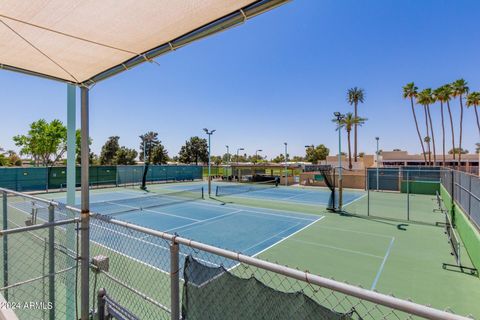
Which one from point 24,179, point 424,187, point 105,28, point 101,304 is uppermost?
point 105,28

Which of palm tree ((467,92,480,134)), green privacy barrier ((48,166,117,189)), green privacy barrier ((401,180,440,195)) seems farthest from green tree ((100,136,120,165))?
palm tree ((467,92,480,134))

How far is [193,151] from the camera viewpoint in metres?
73.8

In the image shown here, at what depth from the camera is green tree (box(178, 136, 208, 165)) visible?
2889 inches

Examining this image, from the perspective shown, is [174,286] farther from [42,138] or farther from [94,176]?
[42,138]

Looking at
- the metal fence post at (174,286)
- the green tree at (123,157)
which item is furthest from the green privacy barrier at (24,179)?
the green tree at (123,157)

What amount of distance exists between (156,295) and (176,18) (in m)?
5.95

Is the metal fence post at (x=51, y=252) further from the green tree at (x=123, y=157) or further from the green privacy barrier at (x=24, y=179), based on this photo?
the green tree at (x=123, y=157)

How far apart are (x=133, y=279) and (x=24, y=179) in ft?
83.4

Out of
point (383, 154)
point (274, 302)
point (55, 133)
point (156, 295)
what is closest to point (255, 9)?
point (274, 302)

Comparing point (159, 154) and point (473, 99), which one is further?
point (159, 154)

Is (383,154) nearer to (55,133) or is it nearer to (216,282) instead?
(55,133)

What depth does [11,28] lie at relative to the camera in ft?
7.57

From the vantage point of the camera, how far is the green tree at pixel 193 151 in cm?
7338

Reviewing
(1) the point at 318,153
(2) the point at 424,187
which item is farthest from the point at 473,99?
(1) the point at 318,153
